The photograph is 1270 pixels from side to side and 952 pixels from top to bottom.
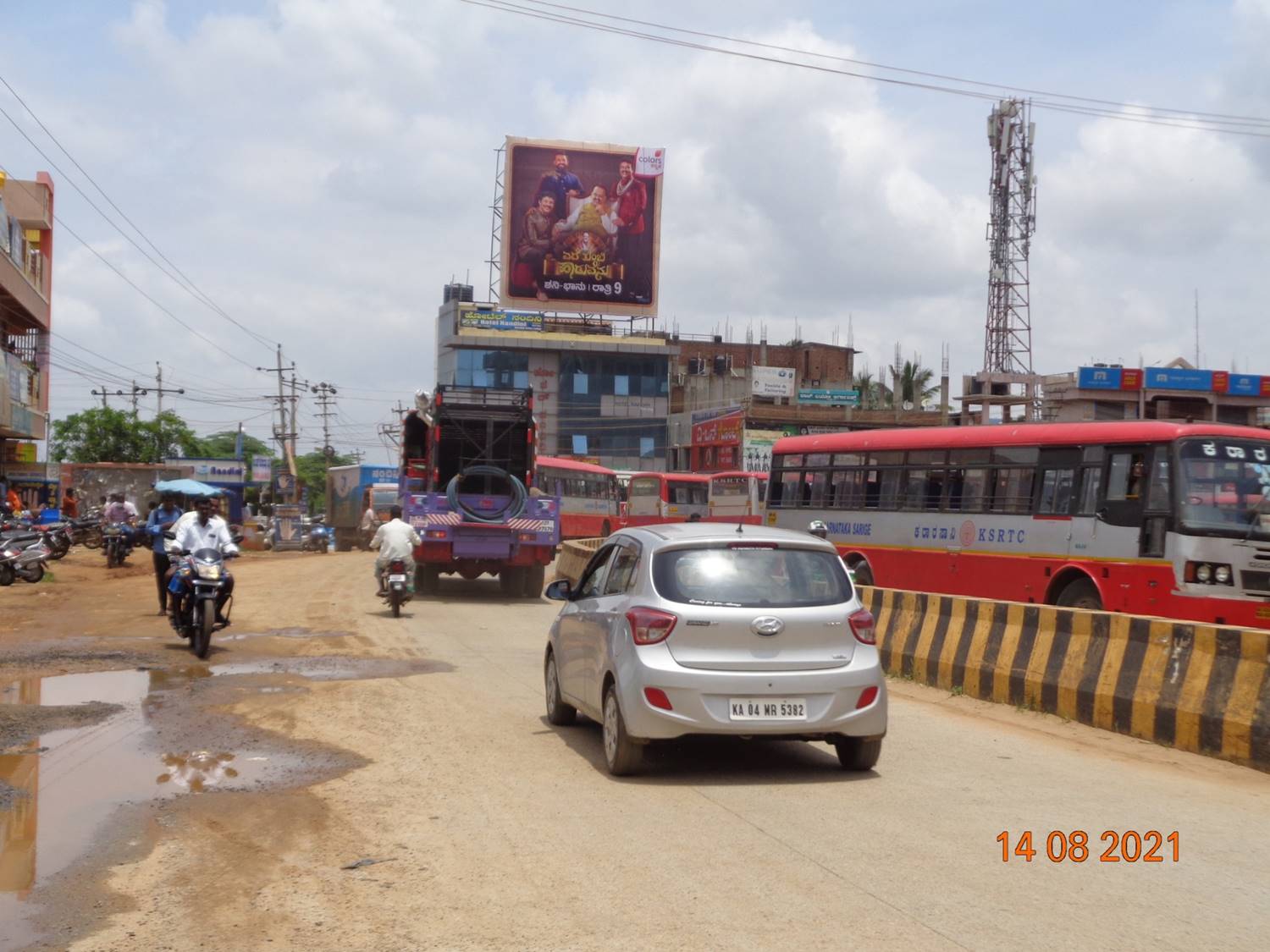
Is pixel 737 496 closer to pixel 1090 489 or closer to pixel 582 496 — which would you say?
pixel 582 496

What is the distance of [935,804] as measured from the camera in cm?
755

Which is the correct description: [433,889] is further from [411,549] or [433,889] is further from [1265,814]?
[411,549]

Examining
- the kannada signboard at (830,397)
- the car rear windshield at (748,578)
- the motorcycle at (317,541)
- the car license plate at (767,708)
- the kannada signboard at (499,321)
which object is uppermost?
the kannada signboard at (499,321)

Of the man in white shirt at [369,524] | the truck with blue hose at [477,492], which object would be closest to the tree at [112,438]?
the man in white shirt at [369,524]

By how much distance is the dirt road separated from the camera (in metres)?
5.19

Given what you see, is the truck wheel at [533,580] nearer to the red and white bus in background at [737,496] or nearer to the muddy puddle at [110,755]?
the muddy puddle at [110,755]

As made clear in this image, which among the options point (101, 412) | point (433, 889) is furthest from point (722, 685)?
point (101, 412)

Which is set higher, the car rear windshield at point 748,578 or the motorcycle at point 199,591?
the car rear windshield at point 748,578

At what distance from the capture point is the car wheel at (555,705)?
405 inches

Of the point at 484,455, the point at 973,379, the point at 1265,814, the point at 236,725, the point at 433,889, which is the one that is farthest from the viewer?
the point at 973,379

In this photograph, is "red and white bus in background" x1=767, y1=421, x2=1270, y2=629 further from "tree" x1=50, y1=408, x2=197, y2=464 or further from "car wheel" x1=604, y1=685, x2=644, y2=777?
"tree" x1=50, y1=408, x2=197, y2=464

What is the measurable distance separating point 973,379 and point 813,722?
49.5 metres
